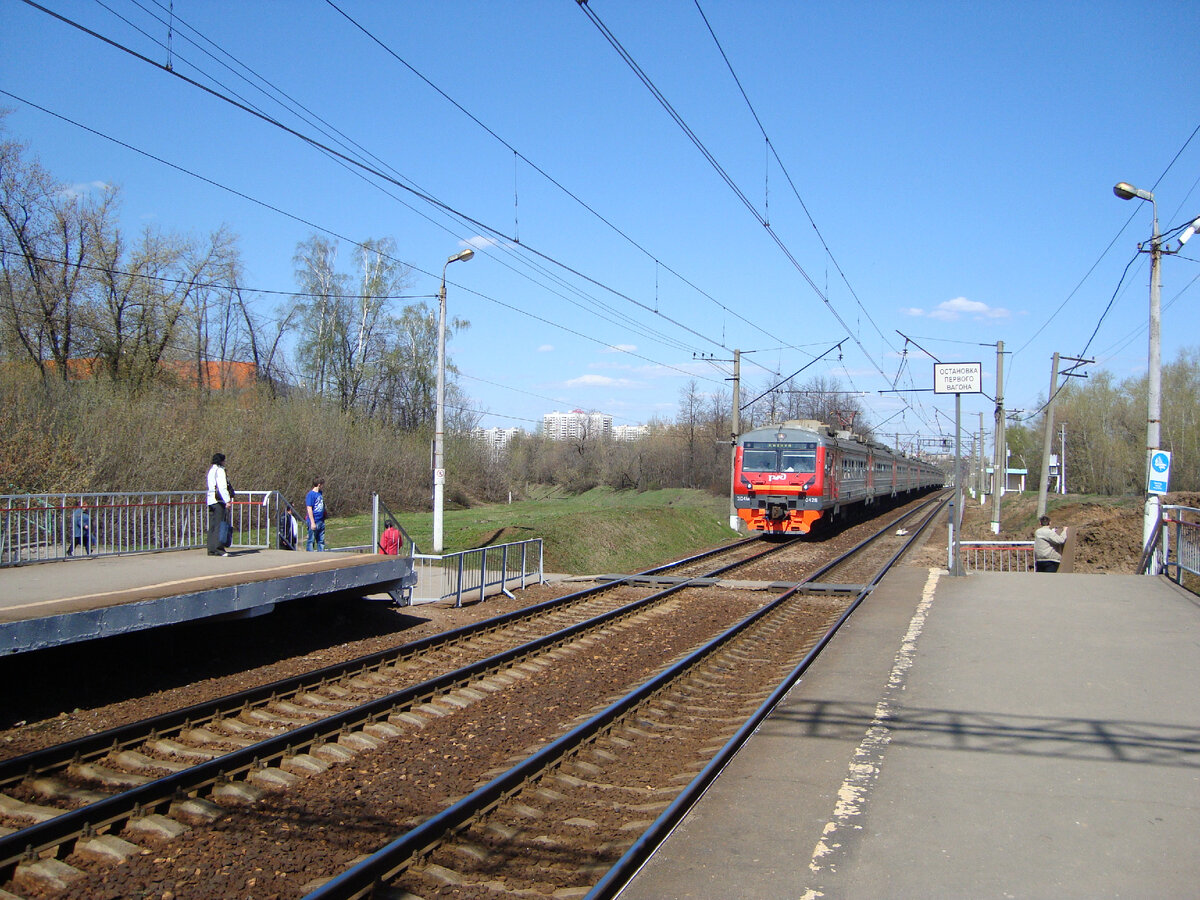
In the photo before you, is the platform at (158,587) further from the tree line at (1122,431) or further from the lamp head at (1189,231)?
the tree line at (1122,431)

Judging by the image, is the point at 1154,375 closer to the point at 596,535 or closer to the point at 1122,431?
the point at 596,535

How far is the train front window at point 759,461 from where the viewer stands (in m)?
25.8

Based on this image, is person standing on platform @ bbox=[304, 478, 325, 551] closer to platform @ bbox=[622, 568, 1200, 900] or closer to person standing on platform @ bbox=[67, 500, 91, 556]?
person standing on platform @ bbox=[67, 500, 91, 556]

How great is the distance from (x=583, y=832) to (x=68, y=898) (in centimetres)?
272

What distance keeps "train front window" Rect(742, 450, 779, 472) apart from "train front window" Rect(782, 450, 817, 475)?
333 mm

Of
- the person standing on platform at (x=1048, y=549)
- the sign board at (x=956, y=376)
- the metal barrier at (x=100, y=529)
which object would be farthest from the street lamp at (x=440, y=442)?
the person standing on platform at (x=1048, y=549)

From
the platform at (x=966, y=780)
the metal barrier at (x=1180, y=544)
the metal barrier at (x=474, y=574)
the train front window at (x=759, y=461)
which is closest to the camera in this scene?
the platform at (x=966, y=780)

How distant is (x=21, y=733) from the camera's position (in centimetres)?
702

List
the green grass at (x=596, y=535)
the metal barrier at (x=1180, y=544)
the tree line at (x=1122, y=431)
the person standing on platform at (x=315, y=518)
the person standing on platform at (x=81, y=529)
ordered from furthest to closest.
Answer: the tree line at (x=1122, y=431)
the green grass at (x=596, y=535)
the person standing on platform at (x=315, y=518)
the metal barrier at (x=1180, y=544)
the person standing on platform at (x=81, y=529)

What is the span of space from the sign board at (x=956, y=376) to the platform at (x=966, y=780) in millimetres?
8299

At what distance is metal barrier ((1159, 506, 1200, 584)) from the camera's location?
520 inches

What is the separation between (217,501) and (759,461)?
1760 cm

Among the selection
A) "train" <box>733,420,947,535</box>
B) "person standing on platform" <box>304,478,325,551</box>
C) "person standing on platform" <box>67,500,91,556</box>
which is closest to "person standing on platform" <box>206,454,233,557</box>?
"person standing on platform" <box>67,500,91,556</box>

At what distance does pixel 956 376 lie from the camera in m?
18.1
